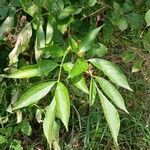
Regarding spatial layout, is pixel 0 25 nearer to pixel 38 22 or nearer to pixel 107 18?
pixel 38 22

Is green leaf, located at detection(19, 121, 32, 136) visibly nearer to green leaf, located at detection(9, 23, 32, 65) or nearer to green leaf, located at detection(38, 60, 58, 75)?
green leaf, located at detection(9, 23, 32, 65)

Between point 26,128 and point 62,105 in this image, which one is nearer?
point 62,105

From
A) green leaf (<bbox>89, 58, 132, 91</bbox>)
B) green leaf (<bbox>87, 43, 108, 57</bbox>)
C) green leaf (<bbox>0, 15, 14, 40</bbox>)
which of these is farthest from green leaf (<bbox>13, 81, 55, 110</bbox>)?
green leaf (<bbox>0, 15, 14, 40</bbox>)

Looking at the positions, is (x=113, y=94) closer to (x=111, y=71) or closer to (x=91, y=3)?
(x=111, y=71)

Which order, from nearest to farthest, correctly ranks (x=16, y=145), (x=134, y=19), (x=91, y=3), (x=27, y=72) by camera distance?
(x=27, y=72)
(x=91, y=3)
(x=134, y=19)
(x=16, y=145)

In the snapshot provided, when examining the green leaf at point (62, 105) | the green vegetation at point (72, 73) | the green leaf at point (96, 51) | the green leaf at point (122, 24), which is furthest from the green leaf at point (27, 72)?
the green leaf at point (122, 24)

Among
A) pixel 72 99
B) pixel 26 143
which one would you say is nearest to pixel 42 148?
pixel 26 143

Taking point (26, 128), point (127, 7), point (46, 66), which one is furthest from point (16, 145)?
point (127, 7)

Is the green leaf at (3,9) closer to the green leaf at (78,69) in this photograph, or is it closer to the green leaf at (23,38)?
the green leaf at (23,38)

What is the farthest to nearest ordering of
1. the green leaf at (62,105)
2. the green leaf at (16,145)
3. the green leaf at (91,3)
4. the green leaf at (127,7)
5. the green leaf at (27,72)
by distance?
the green leaf at (16,145) < the green leaf at (127,7) < the green leaf at (91,3) < the green leaf at (27,72) < the green leaf at (62,105)

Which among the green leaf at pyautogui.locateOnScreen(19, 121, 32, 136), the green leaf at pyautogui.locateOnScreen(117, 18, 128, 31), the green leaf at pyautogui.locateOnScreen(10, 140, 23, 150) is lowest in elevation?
the green leaf at pyautogui.locateOnScreen(10, 140, 23, 150)
